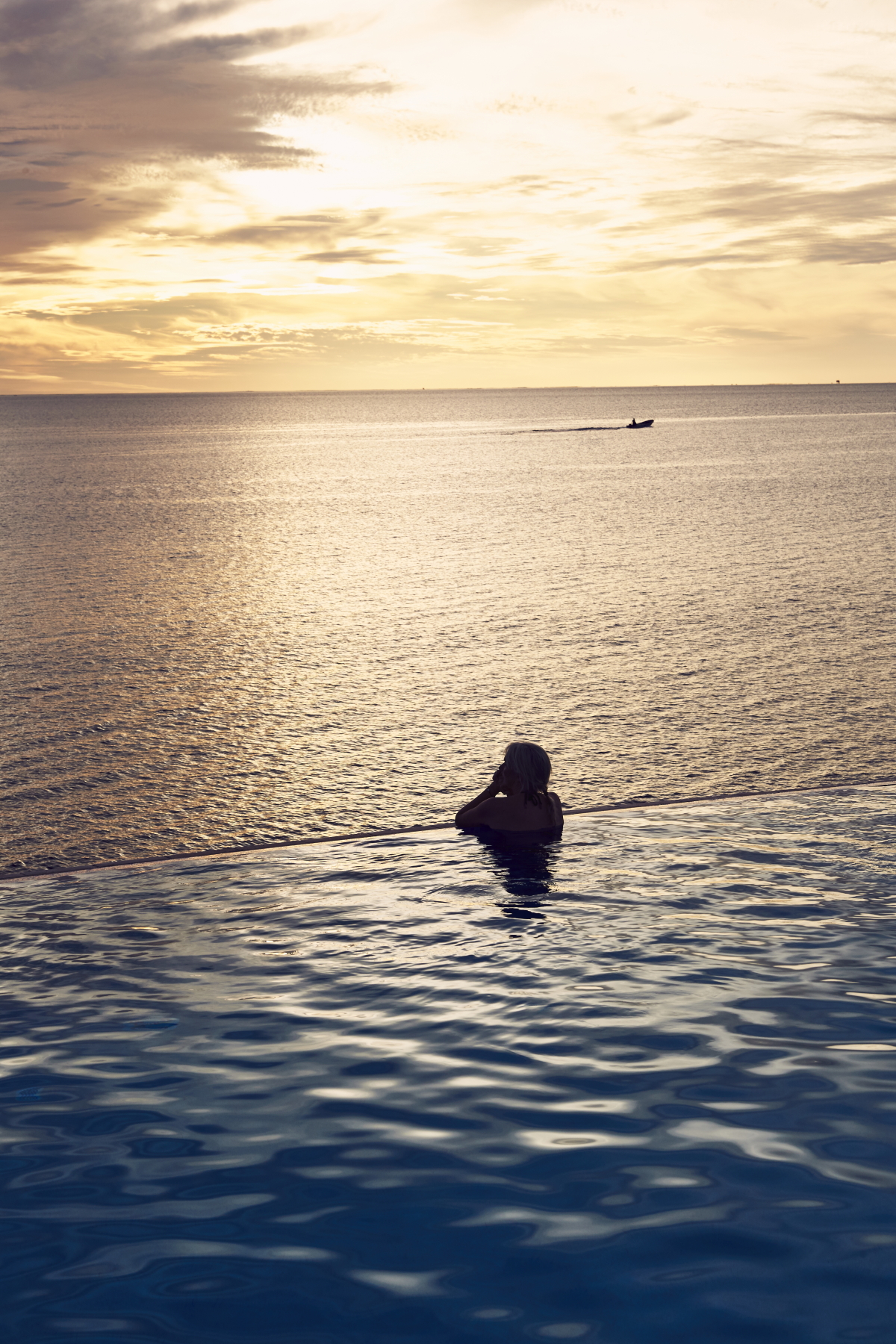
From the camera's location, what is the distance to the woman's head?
27.1 feet

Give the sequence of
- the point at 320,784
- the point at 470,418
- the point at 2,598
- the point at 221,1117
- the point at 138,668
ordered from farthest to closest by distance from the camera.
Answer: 1. the point at 470,418
2. the point at 2,598
3. the point at 138,668
4. the point at 320,784
5. the point at 221,1117

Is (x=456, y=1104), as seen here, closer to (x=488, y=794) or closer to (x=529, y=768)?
(x=529, y=768)

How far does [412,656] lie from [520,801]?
7.73m

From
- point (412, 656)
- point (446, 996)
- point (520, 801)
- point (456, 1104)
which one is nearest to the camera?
point (456, 1104)

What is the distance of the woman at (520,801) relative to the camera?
829 centimetres

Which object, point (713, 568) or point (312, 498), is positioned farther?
point (312, 498)

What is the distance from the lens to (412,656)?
632 inches

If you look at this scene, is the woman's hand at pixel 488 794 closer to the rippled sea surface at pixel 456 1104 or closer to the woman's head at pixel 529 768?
the woman's head at pixel 529 768

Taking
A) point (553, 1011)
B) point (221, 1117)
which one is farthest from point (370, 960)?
point (221, 1117)

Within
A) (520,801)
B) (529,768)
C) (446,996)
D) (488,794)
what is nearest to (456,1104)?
(446,996)

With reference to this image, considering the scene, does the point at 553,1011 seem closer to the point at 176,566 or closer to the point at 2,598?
the point at 2,598

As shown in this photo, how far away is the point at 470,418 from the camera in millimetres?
179125

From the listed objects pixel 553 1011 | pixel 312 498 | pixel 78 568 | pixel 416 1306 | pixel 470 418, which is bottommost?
pixel 416 1306

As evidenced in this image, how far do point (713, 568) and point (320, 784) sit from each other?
1508cm
